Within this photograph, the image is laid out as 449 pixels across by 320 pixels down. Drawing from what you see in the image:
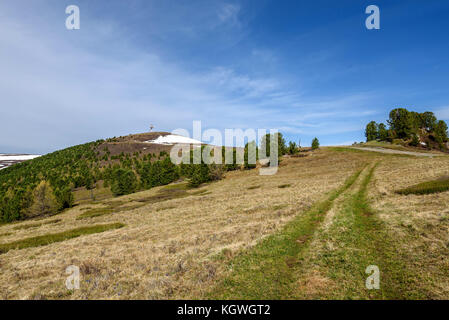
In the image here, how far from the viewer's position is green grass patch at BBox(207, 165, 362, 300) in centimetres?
866

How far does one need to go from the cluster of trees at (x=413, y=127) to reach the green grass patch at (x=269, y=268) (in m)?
116

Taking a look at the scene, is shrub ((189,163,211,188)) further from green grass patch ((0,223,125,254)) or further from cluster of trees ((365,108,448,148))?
cluster of trees ((365,108,448,148))

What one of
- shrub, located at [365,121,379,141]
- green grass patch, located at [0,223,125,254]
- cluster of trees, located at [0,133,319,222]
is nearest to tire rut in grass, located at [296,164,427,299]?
green grass patch, located at [0,223,125,254]

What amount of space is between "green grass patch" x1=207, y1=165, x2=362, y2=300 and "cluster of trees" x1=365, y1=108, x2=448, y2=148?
4552 inches

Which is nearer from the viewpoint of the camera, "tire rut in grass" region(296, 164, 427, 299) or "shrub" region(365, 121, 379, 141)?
"tire rut in grass" region(296, 164, 427, 299)

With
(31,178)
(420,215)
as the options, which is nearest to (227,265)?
(420,215)

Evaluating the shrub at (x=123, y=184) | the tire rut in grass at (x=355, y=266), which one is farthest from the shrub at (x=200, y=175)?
the tire rut in grass at (x=355, y=266)

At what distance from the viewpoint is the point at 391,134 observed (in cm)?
11256

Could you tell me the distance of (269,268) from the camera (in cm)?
1065

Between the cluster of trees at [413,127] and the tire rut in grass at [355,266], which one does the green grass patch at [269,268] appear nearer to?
the tire rut in grass at [355,266]

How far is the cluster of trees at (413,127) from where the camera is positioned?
9875 cm

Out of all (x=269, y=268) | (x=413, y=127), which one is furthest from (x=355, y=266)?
(x=413, y=127)

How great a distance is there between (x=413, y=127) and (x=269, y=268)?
130 m
